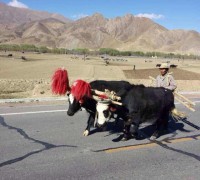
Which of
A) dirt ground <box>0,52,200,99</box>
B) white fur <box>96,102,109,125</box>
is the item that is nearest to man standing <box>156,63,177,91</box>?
dirt ground <box>0,52,200,99</box>

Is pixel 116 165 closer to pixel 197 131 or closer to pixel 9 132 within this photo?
pixel 9 132

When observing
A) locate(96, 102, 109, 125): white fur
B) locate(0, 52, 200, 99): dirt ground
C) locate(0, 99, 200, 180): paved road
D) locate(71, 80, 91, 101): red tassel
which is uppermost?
locate(71, 80, 91, 101): red tassel

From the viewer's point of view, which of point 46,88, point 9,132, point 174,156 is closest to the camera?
point 174,156

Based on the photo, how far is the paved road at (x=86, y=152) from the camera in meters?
6.51

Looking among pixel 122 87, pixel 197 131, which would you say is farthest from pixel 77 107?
pixel 197 131

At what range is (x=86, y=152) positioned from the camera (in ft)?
25.2

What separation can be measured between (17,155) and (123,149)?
235 cm

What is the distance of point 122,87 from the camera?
28.1ft

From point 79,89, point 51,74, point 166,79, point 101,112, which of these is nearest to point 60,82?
point 79,89

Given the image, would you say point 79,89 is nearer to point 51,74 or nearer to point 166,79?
point 166,79

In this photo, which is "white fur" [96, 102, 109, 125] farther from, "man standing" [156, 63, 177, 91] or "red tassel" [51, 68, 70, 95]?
"man standing" [156, 63, 177, 91]

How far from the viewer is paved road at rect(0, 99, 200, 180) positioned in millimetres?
6512

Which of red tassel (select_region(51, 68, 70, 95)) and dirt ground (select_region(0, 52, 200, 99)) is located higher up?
red tassel (select_region(51, 68, 70, 95))

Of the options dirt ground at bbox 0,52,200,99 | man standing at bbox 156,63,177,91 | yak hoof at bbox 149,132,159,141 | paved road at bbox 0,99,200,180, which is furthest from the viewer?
dirt ground at bbox 0,52,200,99
